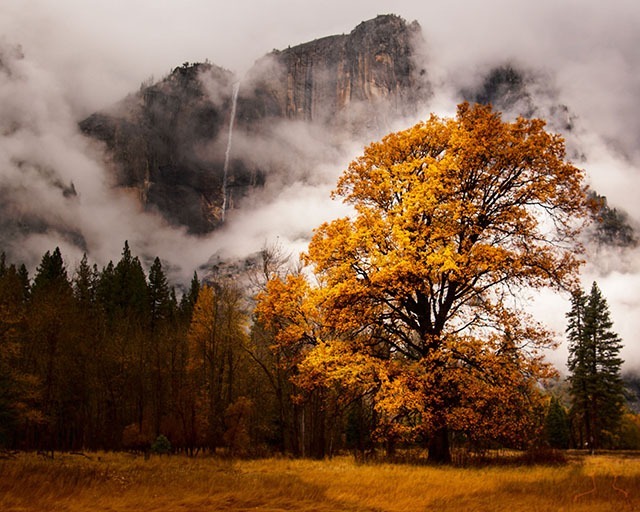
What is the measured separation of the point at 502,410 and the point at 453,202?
6.58 metres

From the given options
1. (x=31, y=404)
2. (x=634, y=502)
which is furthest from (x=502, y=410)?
(x=31, y=404)

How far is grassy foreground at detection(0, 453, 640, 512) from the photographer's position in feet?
28.4

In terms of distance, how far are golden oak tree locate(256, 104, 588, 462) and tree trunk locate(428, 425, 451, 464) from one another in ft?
0.11

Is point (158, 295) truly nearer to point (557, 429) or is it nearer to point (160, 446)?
point (160, 446)

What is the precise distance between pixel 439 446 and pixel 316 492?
25.5 ft

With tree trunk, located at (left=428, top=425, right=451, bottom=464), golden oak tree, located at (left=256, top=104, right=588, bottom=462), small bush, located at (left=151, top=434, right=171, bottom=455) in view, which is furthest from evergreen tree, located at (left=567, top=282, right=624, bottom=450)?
small bush, located at (left=151, top=434, right=171, bottom=455)

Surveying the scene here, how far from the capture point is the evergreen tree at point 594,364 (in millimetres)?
46781

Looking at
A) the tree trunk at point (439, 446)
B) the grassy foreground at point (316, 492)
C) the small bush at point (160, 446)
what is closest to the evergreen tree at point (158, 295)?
the small bush at point (160, 446)

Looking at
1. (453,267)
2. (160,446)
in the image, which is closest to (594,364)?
(160,446)

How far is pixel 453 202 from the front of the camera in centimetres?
1644

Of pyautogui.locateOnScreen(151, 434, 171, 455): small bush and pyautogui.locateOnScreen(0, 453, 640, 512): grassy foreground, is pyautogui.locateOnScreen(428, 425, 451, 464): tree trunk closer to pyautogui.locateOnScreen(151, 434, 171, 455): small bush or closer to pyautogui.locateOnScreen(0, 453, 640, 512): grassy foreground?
pyautogui.locateOnScreen(0, 453, 640, 512): grassy foreground

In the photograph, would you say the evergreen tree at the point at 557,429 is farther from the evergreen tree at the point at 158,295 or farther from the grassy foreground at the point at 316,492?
the grassy foreground at the point at 316,492

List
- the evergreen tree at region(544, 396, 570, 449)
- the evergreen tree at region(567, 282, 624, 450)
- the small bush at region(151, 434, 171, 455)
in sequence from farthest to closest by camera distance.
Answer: the evergreen tree at region(544, 396, 570, 449), the evergreen tree at region(567, 282, 624, 450), the small bush at region(151, 434, 171, 455)

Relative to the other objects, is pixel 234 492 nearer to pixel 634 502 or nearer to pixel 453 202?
pixel 634 502
